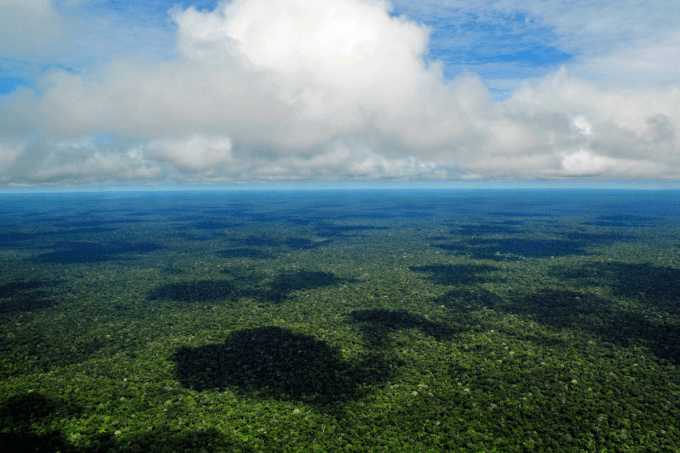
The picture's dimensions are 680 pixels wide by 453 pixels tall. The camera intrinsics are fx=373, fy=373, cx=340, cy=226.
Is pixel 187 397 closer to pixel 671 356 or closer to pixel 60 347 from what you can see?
pixel 60 347

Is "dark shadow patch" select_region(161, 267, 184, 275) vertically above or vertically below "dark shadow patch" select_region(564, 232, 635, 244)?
above

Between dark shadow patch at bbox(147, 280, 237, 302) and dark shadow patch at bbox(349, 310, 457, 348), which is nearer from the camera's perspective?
dark shadow patch at bbox(349, 310, 457, 348)

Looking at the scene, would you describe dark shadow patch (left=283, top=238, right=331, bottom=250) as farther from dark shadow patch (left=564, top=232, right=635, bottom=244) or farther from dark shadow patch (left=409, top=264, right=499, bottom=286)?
dark shadow patch (left=564, top=232, right=635, bottom=244)

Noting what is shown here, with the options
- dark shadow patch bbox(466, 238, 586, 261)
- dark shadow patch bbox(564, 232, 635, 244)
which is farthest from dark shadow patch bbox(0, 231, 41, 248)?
dark shadow patch bbox(564, 232, 635, 244)

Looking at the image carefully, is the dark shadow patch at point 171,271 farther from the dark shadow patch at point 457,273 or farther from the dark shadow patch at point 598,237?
the dark shadow patch at point 598,237

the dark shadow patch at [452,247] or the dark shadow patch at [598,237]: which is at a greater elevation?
the dark shadow patch at [452,247]

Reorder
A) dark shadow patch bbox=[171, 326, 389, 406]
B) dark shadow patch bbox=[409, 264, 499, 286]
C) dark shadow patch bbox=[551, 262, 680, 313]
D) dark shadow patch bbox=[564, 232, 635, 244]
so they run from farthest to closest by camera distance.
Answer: dark shadow patch bbox=[564, 232, 635, 244] < dark shadow patch bbox=[409, 264, 499, 286] < dark shadow patch bbox=[551, 262, 680, 313] < dark shadow patch bbox=[171, 326, 389, 406]

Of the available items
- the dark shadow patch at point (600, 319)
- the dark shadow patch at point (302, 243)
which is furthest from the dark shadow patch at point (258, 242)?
the dark shadow patch at point (600, 319)
